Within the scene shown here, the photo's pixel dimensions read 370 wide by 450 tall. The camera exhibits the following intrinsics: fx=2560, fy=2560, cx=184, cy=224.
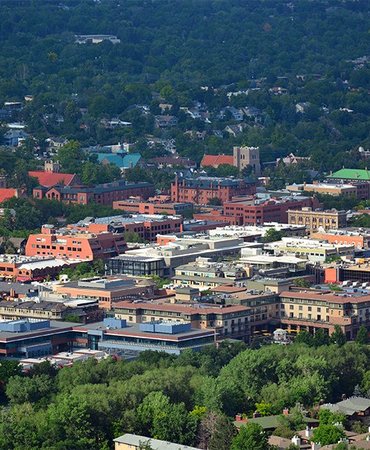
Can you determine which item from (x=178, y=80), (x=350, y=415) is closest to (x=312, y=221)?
(x=350, y=415)

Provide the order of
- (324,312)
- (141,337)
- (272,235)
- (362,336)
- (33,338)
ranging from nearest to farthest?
(141,337), (33,338), (362,336), (324,312), (272,235)

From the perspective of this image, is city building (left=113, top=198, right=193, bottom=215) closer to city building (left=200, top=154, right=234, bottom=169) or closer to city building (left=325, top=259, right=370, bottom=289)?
city building (left=200, top=154, right=234, bottom=169)

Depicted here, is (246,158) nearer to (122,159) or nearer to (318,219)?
(122,159)

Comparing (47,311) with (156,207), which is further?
(156,207)

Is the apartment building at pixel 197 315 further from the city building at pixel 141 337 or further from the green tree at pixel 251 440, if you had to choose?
the green tree at pixel 251 440

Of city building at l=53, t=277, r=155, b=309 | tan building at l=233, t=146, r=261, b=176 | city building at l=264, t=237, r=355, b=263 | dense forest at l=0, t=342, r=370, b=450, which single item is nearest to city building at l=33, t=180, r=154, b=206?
tan building at l=233, t=146, r=261, b=176

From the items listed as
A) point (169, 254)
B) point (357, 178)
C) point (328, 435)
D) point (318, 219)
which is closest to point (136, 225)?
point (318, 219)

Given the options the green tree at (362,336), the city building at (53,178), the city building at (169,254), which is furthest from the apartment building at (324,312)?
the city building at (53,178)
